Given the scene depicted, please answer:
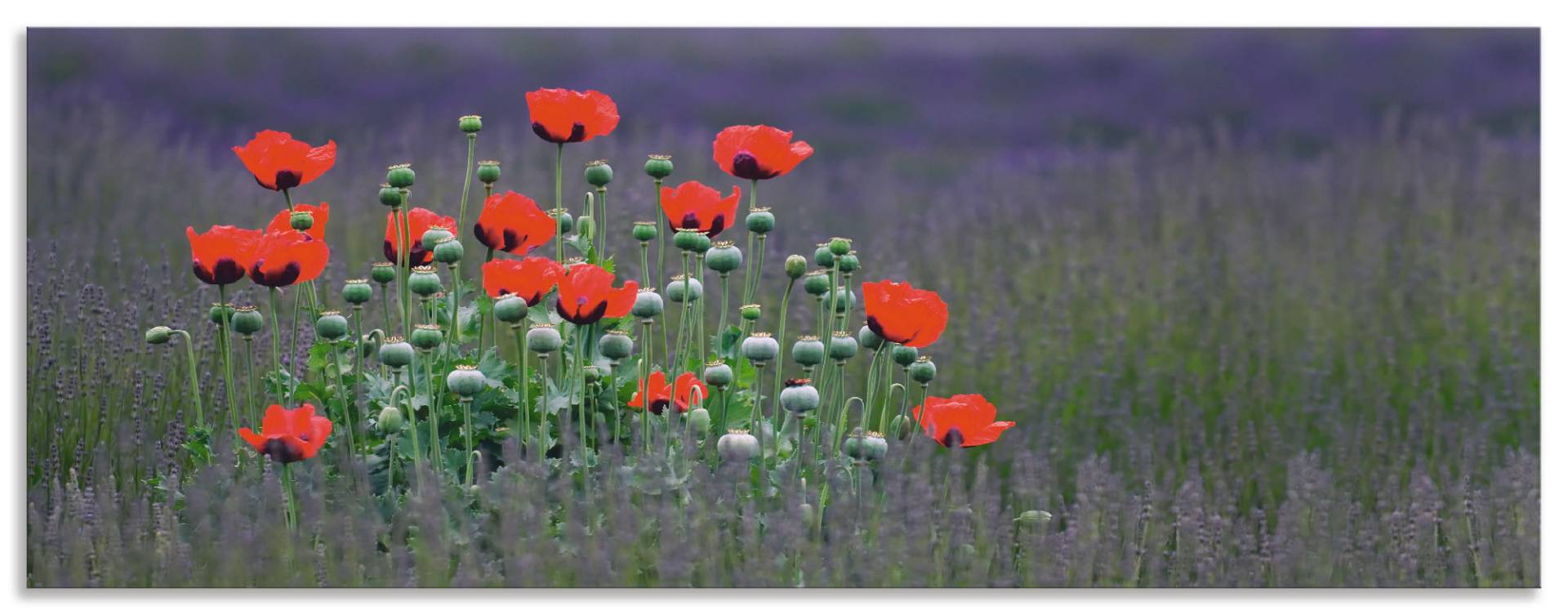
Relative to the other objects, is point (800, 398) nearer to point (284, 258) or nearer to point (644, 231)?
point (644, 231)

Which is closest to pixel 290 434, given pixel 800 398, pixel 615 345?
pixel 615 345

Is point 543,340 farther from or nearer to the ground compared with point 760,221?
nearer to the ground

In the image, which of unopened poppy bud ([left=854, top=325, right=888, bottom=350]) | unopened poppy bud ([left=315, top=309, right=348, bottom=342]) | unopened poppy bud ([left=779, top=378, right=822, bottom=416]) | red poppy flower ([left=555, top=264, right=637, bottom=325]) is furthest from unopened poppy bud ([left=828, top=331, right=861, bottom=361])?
unopened poppy bud ([left=315, top=309, right=348, bottom=342])

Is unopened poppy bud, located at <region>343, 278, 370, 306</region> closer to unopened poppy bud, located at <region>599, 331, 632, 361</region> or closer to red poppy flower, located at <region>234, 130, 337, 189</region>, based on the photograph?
red poppy flower, located at <region>234, 130, 337, 189</region>

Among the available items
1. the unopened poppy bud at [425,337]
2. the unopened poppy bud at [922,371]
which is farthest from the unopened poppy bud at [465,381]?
the unopened poppy bud at [922,371]

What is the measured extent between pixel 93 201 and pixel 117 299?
24 cm

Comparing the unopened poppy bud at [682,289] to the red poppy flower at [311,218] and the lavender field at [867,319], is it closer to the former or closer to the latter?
the lavender field at [867,319]

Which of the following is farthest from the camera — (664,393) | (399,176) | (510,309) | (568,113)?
(664,393)

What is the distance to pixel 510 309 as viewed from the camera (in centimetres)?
242

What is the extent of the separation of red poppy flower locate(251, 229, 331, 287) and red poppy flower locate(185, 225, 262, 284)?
0.6 inches

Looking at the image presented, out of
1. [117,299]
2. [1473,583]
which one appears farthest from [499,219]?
[1473,583]

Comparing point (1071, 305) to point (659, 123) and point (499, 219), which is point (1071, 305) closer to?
point (659, 123)

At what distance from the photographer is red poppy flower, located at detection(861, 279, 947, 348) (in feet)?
8.19

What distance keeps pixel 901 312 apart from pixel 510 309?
20.7 inches
